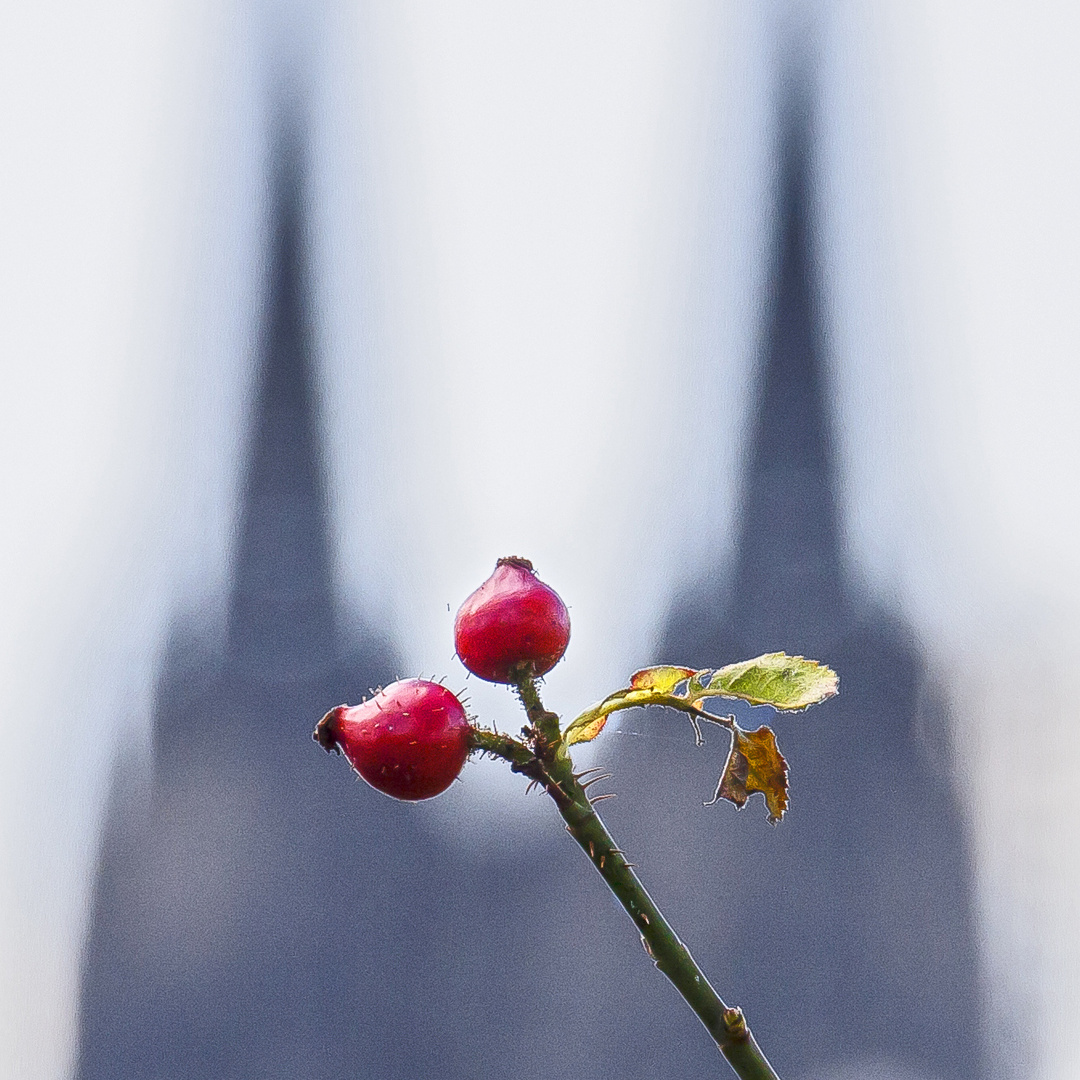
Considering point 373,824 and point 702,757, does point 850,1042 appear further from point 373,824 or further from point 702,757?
point 373,824

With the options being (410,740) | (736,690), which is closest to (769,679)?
(736,690)

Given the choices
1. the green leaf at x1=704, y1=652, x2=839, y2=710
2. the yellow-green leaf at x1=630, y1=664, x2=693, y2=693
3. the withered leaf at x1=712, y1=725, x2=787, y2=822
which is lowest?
the withered leaf at x1=712, y1=725, x2=787, y2=822

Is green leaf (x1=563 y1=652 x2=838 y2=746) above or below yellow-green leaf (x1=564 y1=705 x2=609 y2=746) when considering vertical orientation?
above

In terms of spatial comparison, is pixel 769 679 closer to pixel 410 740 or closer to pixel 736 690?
pixel 736 690

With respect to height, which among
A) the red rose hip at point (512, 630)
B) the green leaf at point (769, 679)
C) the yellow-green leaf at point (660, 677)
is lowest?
the yellow-green leaf at point (660, 677)

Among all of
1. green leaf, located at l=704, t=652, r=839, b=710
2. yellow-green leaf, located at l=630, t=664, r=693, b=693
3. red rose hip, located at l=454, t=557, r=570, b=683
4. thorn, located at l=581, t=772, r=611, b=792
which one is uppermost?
red rose hip, located at l=454, t=557, r=570, b=683
